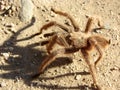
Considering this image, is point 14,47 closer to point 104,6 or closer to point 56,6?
point 56,6

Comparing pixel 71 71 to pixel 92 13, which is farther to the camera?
pixel 92 13

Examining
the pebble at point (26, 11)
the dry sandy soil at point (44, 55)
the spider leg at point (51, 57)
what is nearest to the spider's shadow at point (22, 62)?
the dry sandy soil at point (44, 55)

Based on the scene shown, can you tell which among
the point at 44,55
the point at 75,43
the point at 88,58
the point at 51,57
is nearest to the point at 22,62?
the point at 44,55

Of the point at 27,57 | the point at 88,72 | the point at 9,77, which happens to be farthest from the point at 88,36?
the point at 9,77

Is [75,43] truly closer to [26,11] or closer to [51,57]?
[51,57]

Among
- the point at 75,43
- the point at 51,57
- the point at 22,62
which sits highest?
the point at 75,43

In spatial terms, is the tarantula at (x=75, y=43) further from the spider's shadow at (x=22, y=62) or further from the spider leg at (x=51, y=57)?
the spider's shadow at (x=22, y=62)
